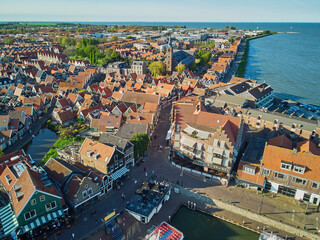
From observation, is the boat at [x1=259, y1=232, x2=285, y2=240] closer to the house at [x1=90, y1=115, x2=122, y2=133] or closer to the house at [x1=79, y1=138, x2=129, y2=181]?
the house at [x1=79, y1=138, x2=129, y2=181]

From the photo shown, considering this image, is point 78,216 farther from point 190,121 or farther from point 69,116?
point 69,116

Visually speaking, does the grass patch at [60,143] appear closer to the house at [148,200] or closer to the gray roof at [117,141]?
the gray roof at [117,141]

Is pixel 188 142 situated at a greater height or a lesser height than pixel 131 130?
greater

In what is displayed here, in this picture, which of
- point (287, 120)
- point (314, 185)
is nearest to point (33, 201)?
point (314, 185)

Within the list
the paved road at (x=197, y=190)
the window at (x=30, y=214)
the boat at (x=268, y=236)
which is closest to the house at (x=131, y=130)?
the paved road at (x=197, y=190)

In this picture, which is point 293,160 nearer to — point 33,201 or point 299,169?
point 299,169

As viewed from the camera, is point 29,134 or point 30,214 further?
point 29,134

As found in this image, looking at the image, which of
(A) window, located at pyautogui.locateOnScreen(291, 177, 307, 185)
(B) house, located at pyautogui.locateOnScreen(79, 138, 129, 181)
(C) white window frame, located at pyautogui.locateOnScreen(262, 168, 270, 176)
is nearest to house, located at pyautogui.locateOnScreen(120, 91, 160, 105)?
(B) house, located at pyautogui.locateOnScreen(79, 138, 129, 181)
